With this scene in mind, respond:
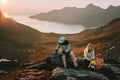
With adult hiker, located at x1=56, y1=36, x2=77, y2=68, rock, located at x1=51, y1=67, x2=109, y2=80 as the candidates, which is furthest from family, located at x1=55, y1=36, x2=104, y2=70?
rock, located at x1=51, y1=67, x2=109, y2=80

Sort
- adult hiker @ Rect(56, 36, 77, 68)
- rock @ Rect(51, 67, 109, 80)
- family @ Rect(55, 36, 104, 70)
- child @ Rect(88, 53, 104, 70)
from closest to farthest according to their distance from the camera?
1. rock @ Rect(51, 67, 109, 80)
2. adult hiker @ Rect(56, 36, 77, 68)
3. family @ Rect(55, 36, 104, 70)
4. child @ Rect(88, 53, 104, 70)

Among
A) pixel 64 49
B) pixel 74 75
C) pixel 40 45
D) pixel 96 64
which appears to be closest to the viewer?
pixel 74 75

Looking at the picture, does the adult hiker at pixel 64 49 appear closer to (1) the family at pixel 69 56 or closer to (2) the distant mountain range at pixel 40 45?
(1) the family at pixel 69 56

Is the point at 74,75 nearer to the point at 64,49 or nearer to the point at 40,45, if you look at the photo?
the point at 64,49

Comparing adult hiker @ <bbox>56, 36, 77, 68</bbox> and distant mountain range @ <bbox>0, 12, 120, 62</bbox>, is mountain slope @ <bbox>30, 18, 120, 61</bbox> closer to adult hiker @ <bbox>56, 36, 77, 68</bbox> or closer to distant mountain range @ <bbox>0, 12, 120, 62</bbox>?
distant mountain range @ <bbox>0, 12, 120, 62</bbox>

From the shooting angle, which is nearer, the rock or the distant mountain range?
the rock

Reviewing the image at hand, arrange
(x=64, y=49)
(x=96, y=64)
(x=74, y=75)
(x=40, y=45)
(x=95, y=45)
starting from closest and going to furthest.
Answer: (x=74, y=75)
(x=64, y=49)
(x=96, y=64)
(x=95, y=45)
(x=40, y=45)

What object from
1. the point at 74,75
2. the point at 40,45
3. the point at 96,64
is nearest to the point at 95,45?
the point at 40,45

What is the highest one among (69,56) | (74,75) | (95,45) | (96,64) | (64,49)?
(95,45)

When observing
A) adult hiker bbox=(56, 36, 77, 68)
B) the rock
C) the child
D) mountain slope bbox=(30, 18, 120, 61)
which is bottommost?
the rock

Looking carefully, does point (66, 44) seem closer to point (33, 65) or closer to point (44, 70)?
point (44, 70)

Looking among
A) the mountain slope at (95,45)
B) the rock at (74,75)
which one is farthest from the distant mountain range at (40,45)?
the rock at (74,75)

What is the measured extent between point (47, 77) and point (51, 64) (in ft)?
13.5

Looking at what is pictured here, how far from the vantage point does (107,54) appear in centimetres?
7100
